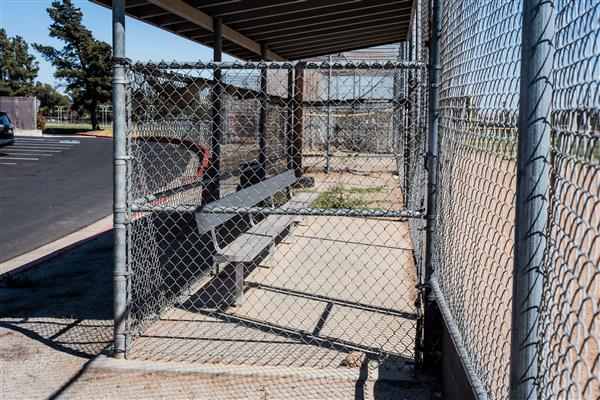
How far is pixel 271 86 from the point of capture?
1253 centimetres

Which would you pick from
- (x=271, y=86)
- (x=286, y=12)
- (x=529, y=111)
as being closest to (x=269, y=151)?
(x=271, y=86)

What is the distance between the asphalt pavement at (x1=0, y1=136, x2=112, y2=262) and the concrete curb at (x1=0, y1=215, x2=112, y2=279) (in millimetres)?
189

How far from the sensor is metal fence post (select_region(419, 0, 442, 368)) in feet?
14.5

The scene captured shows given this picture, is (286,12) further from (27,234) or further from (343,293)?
(27,234)

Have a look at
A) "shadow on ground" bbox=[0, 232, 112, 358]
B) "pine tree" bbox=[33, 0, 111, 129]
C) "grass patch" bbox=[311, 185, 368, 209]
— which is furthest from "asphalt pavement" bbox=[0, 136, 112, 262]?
"pine tree" bbox=[33, 0, 111, 129]

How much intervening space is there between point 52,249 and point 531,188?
8275mm

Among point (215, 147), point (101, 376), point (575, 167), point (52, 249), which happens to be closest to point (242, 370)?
point (101, 376)

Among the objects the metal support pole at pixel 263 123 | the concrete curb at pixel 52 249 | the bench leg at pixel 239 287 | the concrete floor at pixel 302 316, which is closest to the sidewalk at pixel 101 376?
the concrete floor at pixel 302 316

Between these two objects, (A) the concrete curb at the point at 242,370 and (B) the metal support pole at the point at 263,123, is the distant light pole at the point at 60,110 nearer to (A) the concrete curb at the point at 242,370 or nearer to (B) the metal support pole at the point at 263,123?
(B) the metal support pole at the point at 263,123

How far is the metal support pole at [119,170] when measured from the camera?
461 cm

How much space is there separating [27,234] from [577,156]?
33.1 ft

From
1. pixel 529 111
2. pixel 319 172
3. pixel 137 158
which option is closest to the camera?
pixel 529 111

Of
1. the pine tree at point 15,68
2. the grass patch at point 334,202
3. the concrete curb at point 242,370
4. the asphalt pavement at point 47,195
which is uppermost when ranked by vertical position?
the pine tree at point 15,68

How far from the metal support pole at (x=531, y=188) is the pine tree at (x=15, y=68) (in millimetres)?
74434
